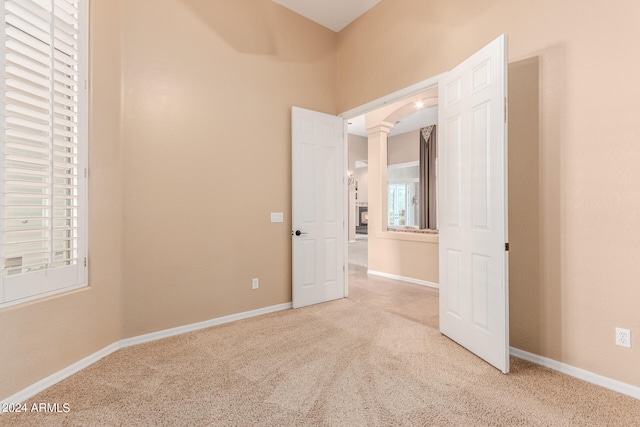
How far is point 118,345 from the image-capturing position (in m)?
2.54

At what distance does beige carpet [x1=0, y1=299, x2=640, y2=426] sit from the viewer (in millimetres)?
1666

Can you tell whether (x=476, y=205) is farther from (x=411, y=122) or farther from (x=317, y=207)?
(x=411, y=122)

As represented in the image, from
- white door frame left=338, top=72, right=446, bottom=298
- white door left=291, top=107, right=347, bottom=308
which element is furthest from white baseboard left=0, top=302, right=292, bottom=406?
white door frame left=338, top=72, right=446, bottom=298

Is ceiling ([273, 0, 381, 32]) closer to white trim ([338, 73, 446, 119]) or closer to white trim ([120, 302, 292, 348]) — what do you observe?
white trim ([338, 73, 446, 119])

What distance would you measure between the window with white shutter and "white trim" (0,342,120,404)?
565mm

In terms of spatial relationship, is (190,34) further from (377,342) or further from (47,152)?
(377,342)

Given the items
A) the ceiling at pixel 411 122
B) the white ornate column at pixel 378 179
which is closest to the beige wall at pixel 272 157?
the white ornate column at pixel 378 179

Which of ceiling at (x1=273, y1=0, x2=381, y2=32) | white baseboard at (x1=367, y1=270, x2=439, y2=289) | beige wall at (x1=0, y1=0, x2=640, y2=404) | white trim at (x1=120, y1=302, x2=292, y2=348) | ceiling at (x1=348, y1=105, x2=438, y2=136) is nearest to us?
beige wall at (x1=0, y1=0, x2=640, y2=404)

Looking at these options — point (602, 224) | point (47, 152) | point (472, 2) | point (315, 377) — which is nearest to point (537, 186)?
point (602, 224)

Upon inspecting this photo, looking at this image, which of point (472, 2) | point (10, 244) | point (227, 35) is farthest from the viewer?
point (227, 35)

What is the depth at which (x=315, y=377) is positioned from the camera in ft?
6.86

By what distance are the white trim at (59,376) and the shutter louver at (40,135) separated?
2.42 feet

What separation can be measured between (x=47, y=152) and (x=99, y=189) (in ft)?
1.48

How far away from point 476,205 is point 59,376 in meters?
3.33
